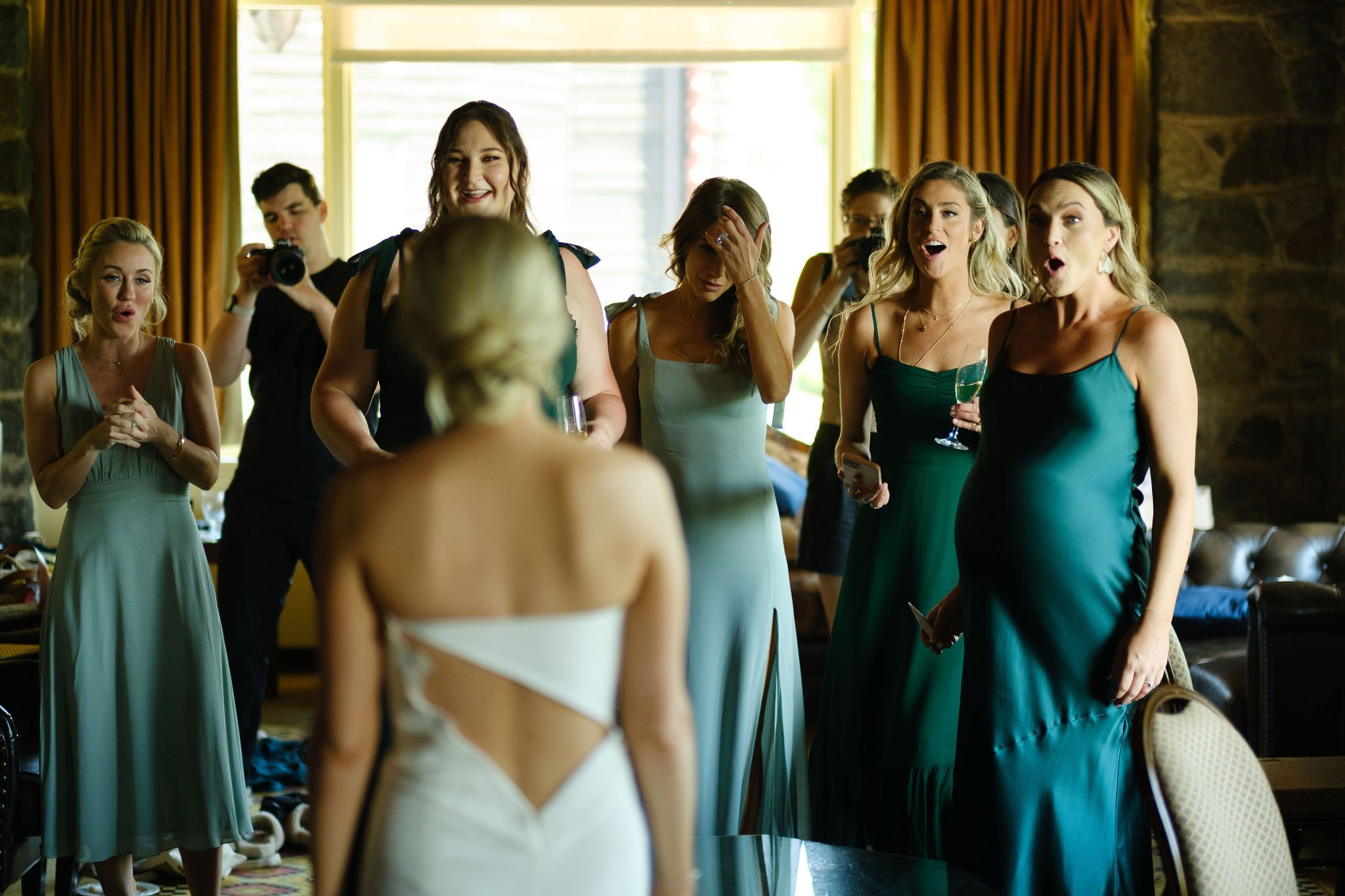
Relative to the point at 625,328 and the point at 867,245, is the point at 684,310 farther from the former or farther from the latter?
the point at 867,245

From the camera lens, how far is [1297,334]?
5.19m

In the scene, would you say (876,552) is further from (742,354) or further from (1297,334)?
(1297,334)

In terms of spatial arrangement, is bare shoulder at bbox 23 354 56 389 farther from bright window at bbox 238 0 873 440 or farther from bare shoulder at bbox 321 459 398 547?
bright window at bbox 238 0 873 440

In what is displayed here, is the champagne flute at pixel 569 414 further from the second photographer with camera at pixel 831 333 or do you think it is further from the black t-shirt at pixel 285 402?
the black t-shirt at pixel 285 402

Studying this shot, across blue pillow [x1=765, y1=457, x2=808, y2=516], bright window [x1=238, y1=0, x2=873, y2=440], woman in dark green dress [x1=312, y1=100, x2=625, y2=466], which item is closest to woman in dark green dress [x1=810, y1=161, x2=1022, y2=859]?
woman in dark green dress [x1=312, y1=100, x2=625, y2=466]

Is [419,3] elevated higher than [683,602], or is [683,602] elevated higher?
[419,3]

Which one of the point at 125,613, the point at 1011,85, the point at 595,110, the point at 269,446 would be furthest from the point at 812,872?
the point at 595,110

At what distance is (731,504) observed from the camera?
246cm

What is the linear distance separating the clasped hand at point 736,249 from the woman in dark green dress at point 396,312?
414 mm

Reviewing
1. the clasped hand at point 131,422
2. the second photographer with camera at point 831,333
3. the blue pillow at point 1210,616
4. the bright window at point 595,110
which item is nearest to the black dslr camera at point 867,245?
the second photographer with camera at point 831,333

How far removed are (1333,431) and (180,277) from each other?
15.4 feet

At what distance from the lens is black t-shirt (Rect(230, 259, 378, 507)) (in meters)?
3.05

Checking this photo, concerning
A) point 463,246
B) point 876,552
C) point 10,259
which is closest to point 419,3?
point 10,259

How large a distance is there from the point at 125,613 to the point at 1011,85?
414 centimetres
